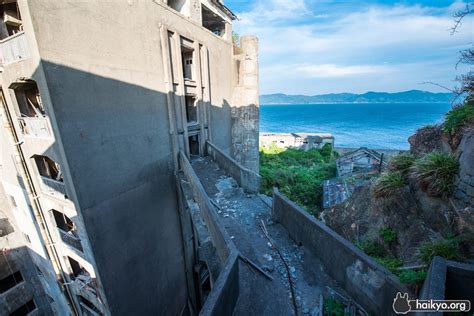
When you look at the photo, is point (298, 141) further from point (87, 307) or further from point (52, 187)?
point (52, 187)

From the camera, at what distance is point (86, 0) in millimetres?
6023

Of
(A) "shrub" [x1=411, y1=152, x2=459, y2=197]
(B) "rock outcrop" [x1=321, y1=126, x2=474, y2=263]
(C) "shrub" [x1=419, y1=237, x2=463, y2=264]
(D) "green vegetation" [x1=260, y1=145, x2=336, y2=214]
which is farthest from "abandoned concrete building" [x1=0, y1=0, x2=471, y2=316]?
(D) "green vegetation" [x1=260, y1=145, x2=336, y2=214]

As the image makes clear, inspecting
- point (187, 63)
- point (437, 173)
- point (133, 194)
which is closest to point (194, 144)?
point (187, 63)

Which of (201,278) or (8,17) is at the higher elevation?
(8,17)

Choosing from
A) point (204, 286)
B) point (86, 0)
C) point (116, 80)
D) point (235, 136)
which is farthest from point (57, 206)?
point (235, 136)

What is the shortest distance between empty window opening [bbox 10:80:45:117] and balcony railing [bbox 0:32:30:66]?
921 mm

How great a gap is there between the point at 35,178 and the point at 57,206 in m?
1.82

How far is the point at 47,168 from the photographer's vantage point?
27.9ft

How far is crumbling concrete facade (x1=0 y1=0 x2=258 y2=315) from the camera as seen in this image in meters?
5.85

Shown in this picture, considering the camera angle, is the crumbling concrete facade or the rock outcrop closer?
the rock outcrop

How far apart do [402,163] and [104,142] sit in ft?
34.4

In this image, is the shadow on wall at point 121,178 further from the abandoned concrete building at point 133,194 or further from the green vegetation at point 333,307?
the green vegetation at point 333,307

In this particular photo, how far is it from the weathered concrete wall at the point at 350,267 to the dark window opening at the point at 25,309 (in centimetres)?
1744

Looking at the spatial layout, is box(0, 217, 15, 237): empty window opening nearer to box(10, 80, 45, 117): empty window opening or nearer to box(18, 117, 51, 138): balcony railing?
box(18, 117, 51, 138): balcony railing
